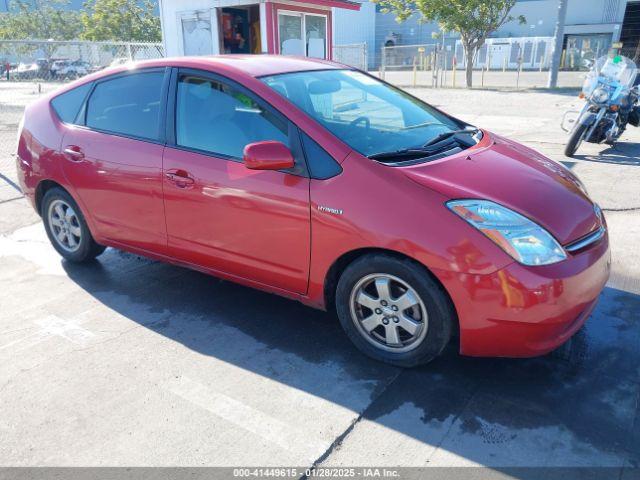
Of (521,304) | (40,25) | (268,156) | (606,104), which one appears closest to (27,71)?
(606,104)

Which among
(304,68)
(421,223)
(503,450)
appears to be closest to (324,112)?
(304,68)

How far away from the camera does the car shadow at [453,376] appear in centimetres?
256

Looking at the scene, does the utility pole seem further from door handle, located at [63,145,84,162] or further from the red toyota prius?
door handle, located at [63,145,84,162]

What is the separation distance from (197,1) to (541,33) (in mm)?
33729

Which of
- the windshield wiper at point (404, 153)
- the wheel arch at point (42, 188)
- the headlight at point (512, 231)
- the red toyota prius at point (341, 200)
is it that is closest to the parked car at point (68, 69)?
the wheel arch at point (42, 188)

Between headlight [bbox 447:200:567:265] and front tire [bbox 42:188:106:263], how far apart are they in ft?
10.4

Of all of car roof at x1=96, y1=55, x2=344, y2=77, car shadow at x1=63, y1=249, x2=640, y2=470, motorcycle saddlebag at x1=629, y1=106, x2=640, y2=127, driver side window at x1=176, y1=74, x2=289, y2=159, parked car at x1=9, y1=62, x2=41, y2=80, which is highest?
car roof at x1=96, y1=55, x2=344, y2=77

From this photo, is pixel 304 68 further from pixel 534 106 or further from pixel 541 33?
pixel 541 33

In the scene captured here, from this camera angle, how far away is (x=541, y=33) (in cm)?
3928

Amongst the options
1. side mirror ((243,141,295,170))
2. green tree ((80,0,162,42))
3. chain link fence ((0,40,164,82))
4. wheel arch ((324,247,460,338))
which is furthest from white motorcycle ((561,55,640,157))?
green tree ((80,0,162,42))

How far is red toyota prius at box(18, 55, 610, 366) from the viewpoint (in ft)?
9.06

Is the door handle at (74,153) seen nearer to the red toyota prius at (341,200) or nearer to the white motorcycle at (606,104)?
the red toyota prius at (341,200)

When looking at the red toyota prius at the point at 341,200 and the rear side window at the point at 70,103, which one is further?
the rear side window at the point at 70,103

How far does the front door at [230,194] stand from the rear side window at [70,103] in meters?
1.12
